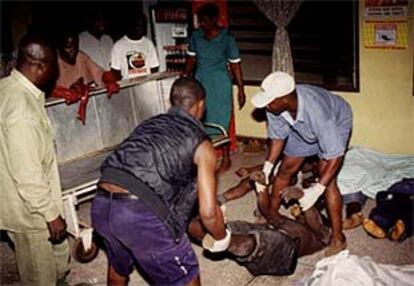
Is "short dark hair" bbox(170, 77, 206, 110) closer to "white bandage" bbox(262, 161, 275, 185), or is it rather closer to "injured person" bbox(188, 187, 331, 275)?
"injured person" bbox(188, 187, 331, 275)

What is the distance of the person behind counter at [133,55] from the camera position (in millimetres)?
6078

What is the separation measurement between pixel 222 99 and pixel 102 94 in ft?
4.70

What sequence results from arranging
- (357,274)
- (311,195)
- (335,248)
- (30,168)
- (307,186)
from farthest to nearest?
(307,186) < (335,248) < (311,195) < (357,274) < (30,168)

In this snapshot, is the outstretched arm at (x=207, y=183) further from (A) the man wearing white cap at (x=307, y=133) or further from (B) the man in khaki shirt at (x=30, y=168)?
(A) the man wearing white cap at (x=307, y=133)

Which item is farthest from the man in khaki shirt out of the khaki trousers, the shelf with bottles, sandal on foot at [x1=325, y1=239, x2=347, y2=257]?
the shelf with bottles

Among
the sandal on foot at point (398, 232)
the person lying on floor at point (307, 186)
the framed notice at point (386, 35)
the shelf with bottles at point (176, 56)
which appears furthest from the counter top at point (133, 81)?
the sandal on foot at point (398, 232)

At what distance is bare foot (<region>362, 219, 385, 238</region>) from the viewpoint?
449 cm

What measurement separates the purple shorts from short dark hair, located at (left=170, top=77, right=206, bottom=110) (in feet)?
2.09

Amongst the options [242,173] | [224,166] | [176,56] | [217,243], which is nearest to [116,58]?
[176,56]

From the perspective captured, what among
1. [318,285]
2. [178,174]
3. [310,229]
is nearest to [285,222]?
[310,229]

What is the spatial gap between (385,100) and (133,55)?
281cm

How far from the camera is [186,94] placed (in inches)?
127

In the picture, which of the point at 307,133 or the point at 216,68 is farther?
the point at 216,68

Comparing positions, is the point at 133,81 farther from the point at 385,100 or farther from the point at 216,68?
the point at 385,100
